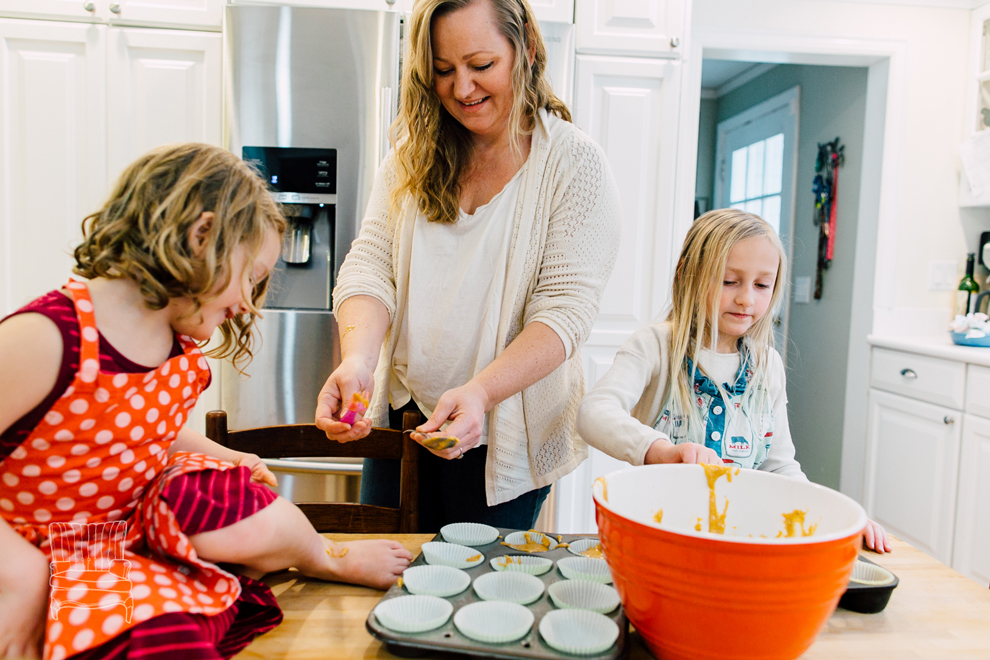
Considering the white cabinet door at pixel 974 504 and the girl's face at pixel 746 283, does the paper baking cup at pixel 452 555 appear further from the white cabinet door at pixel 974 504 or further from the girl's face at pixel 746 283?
the white cabinet door at pixel 974 504

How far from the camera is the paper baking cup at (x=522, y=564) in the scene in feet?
2.32

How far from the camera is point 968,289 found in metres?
2.64

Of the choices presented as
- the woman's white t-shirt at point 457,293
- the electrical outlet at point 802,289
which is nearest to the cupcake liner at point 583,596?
the woman's white t-shirt at point 457,293

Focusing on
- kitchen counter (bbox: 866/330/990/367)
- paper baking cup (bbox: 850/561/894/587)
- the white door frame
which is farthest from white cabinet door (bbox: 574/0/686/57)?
paper baking cup (bbox: 850/561/894/587)

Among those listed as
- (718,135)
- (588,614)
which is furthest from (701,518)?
(718,135)

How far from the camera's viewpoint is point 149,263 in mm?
636

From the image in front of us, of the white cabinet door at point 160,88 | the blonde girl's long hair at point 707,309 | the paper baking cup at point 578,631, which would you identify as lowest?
the paper baking cup at point 578,631

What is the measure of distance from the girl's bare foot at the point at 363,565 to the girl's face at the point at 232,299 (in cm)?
27

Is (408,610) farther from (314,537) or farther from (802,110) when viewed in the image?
(802,110)

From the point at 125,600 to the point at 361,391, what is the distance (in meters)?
0.47

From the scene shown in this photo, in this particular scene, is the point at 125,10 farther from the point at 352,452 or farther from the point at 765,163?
the point at 765,163

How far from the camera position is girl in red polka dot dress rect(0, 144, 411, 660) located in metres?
0.54

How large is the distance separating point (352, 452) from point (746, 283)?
70 cm

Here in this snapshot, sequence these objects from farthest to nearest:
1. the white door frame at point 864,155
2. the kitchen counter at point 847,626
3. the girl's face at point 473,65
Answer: the white door frame at point 864,155, the girl's face at point 473,65, the kitchen counter at point 847,626
